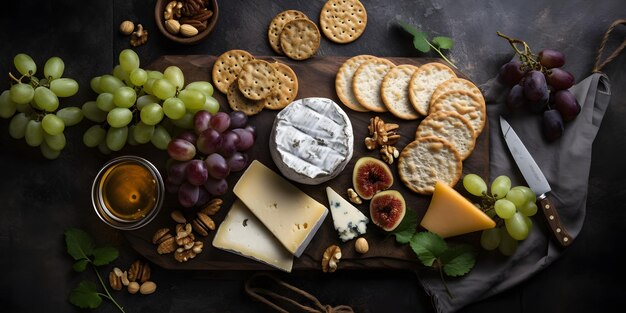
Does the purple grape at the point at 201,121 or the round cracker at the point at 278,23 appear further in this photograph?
the round cracker at the point at 278,23

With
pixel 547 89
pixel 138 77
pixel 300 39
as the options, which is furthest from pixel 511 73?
pixel 138 77

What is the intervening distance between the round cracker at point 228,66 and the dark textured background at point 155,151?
0.30 feet

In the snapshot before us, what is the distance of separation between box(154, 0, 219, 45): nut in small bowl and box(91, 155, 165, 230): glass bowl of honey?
461mm

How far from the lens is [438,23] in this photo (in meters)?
2.12

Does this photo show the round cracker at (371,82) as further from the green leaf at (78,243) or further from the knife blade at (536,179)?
the green leaf at (78,243)

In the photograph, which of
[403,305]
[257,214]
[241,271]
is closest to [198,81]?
[257,214]

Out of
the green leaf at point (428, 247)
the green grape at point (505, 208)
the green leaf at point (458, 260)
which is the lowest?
the green leaf at point (458, 260)

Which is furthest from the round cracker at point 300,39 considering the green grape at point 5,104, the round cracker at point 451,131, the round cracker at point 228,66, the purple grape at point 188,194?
the green grape at point 5,104

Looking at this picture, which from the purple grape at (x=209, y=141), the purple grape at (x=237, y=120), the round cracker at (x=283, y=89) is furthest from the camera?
the round cracker at (x=283, y=89)

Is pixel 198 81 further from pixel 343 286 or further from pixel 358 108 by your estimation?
pixel 343 286

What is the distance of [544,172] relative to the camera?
2004 mm

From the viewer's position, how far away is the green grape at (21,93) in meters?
1.82

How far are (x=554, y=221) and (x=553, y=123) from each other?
0.33 meters

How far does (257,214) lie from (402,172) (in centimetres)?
50
